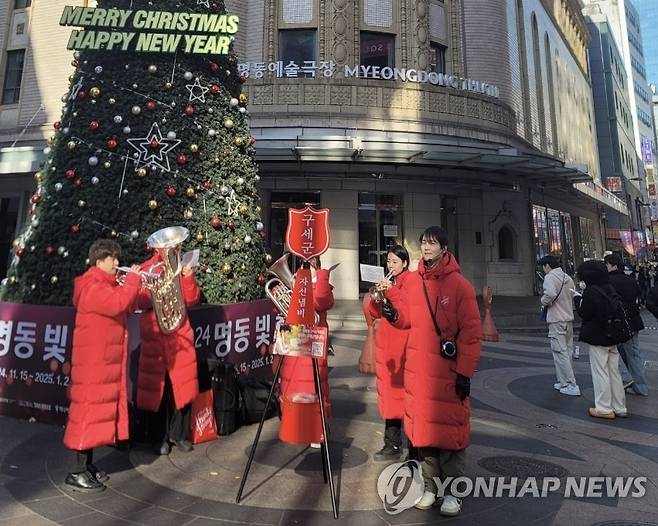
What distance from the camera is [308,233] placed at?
134 inches

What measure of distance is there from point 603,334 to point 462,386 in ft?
10.6

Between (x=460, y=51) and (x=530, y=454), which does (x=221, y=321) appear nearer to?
(x=530, y=454)

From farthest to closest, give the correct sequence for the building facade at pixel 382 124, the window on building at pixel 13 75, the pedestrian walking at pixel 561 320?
the window on building at pixel 13 75 < the building facade at pixel 382 124 < the pedestrian walking at pixel 561 320

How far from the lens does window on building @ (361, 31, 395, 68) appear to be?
1710 cm

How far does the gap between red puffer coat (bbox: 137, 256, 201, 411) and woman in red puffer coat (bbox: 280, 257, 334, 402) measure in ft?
2.91

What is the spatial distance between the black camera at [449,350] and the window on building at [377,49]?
16.4 m

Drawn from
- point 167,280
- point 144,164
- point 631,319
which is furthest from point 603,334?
point 144,164

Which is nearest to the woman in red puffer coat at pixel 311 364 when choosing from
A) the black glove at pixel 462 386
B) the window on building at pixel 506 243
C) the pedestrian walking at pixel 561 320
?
the black glove at pixel 462 386

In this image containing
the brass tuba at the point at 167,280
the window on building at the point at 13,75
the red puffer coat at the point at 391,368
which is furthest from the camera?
the window on building at the point at 13,75

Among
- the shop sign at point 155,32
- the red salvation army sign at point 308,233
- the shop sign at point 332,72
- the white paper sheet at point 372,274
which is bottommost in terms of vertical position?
the white paper sheet at point 372,274

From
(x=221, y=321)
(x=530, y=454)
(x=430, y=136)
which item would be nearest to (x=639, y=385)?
(x=530, y=454)

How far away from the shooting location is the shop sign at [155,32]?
528cm

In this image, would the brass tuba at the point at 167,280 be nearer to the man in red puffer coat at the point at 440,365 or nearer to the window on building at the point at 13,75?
the man in red puffer coat at the point at 440,365

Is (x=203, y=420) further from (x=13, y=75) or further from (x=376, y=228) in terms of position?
(x=13, y=75)
